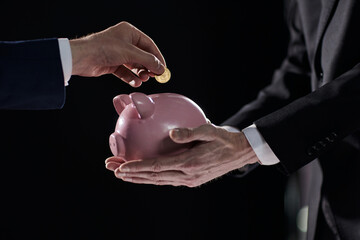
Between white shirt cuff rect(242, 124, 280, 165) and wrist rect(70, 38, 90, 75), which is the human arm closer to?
wrist rect(70, 38, 90, 75)

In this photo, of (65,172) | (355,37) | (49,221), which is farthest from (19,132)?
(355,37)

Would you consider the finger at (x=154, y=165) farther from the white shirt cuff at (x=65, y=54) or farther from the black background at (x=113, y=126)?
the black background at (x=113, y=126)

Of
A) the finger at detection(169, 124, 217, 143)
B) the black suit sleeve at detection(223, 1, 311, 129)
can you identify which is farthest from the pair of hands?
the black suit sleeve at detection(223, 1, 311, 129)

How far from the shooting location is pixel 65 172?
6.85 ft

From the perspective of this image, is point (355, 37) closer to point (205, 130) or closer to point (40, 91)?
point (205, 130)

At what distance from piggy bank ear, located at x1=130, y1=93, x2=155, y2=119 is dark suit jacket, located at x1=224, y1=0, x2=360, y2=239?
0.25m

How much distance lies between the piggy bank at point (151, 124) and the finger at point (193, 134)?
4 cm

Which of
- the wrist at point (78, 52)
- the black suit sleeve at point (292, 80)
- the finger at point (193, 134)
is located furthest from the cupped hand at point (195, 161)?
the black suit sleeve at point (292, 80)

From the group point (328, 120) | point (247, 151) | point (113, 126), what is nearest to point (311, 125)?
point (328, 120)

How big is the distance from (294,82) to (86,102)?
962 millimetres

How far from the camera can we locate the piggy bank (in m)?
0.94

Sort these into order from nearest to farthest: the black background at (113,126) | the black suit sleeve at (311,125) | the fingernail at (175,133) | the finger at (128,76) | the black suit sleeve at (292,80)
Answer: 1. the fingernail at (175,133)
2. the black suit sleeve at (311,125)
3. the finger at (128,76)
4. the black suit sleeve at (292,80)
5. the black background at (113,126)

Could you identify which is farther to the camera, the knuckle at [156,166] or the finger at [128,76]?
the finger at [128,76]

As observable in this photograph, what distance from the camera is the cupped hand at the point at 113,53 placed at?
41.1 inches
